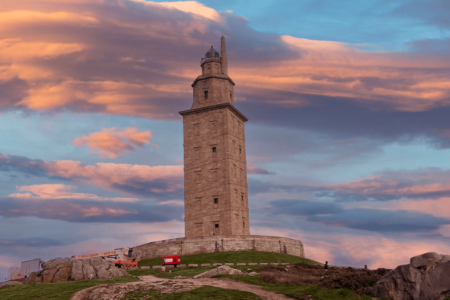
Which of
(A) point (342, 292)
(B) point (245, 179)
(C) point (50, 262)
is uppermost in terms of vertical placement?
(B) point (245, 179)

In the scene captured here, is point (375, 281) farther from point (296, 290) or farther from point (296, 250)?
point (296, 250)

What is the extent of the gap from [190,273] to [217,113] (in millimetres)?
37294

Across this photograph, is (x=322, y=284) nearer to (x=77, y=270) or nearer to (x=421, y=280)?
(x=421, y=280)

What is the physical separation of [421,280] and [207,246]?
38.4 metres

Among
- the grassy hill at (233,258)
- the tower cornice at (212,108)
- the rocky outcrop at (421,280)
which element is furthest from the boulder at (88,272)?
the tower cornice at (212,108)

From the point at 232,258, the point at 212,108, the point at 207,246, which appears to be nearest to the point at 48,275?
the point at 232,258

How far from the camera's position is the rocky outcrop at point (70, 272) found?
4466 centimetres

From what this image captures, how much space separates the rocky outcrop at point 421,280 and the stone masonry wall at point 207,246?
111ft

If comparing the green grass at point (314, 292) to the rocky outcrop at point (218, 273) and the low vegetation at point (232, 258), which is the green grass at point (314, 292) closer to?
the rocky outcrop at point (218, 273)

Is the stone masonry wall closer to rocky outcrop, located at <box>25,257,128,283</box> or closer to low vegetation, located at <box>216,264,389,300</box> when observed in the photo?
rocky outcrop, located at <box>25,257,128,283</box>

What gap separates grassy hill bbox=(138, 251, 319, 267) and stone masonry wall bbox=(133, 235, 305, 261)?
226 centimetres

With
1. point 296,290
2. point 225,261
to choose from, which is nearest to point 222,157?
point 225,261

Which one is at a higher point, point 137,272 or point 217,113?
point 217,113

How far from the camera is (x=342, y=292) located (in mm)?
31500
